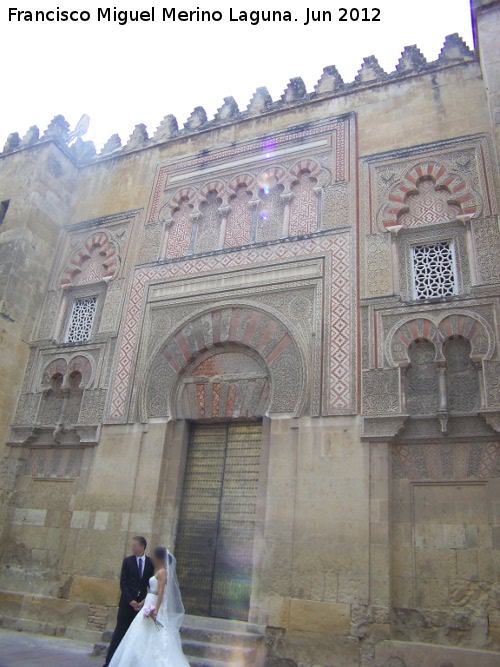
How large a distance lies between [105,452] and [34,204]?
14.8 ft

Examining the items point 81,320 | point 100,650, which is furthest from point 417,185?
point 100,650

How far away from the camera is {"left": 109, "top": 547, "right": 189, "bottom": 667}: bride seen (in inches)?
166

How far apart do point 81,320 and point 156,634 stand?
18.0 feet

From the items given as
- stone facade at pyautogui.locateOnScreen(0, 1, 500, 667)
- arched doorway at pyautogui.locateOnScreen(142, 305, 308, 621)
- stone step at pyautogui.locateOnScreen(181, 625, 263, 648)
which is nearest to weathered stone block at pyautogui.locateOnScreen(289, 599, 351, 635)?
stone facade at pyautogui.locateOnScreen(0, 1, 500, 667)

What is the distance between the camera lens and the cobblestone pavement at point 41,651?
5.18m

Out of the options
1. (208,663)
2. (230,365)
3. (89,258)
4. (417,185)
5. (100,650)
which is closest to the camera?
(208,663)

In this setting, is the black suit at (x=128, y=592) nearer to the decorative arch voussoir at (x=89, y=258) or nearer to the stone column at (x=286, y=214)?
the stone column at (x=286, y=214)

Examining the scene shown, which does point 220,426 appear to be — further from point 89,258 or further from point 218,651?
point 89,258

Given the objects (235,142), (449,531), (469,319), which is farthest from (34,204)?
(449,531)

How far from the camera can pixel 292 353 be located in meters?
6.78

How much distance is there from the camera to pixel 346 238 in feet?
23.4

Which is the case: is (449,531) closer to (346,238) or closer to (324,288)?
(324,288)

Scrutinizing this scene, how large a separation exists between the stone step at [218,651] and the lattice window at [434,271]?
161 inches

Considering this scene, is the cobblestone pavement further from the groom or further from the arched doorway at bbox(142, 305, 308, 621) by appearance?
the arched doorway at bbox(142, 305, 308, 621)
